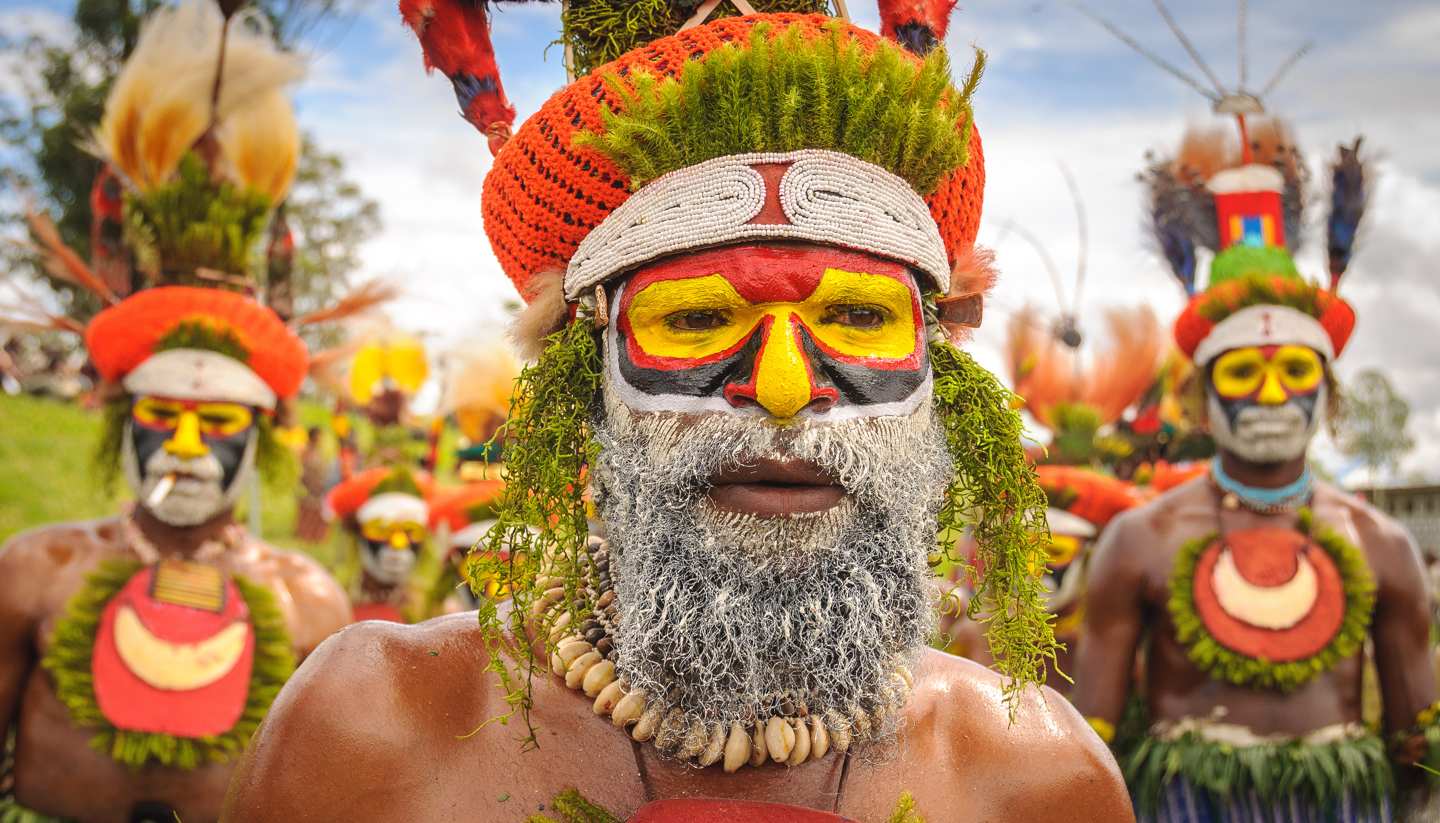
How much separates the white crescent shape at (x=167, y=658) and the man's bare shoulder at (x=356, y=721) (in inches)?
106

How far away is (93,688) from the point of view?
4621mm

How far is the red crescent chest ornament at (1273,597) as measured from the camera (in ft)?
17.3

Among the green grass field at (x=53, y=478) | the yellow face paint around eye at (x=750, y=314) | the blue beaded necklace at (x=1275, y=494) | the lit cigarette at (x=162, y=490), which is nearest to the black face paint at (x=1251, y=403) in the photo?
the blue beaded necklace at (x=1275, y=494)

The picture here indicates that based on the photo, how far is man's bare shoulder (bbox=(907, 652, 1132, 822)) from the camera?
239 centimetres

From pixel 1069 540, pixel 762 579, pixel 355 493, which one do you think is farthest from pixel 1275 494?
pixel 355 493

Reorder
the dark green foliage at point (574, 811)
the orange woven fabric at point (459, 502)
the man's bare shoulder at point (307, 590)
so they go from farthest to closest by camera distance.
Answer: the orange woven fabric at point (459, 502)
the man's bare shoulder at point (307, 590)
the dark green foliage at point (574, 811)

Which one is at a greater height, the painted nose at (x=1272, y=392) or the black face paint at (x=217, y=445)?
the painted nose at (x=1272, y=392)

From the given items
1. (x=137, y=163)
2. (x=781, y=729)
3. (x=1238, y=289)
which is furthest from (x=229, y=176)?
(x=1238, y=289)

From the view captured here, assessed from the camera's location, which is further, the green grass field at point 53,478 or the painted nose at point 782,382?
the green grass field at point 53,478

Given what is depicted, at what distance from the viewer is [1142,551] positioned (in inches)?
220

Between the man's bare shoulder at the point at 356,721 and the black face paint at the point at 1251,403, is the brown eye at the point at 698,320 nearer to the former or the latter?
the man's bare shoulder at the point at 356,721

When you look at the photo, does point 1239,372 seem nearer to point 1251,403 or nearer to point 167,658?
point 1251,403

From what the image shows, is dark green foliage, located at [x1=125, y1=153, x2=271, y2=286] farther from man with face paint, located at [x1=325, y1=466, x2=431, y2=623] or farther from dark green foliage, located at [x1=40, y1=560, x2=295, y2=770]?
man with face paint, located at [x1=325, y1=466, x2=431, y2=623]

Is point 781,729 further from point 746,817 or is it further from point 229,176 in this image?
point 229,176
